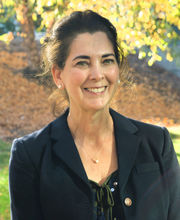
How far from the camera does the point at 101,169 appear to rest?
269 cm

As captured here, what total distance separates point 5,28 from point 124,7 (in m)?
12.5

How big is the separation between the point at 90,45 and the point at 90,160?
78 cm

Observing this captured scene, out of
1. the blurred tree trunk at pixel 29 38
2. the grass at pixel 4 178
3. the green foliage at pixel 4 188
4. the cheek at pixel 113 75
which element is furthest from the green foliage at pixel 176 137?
the cheek at pixel 113 75

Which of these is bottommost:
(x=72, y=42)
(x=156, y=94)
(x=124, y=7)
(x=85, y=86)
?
(x=156, y=94)

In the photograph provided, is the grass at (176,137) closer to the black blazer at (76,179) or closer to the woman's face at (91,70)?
the black blazer at (76,179)

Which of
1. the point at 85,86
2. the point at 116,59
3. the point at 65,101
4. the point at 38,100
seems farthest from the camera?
the point at 38,100

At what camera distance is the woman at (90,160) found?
253 centimetres

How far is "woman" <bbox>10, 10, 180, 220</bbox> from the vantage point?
8.31ft

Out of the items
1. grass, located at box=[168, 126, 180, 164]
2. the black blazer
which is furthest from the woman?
grass, located at box=[168, 126, 180, 164]

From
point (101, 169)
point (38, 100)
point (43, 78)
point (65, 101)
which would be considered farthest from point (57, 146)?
point (38, 100)

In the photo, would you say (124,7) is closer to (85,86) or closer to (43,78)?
(43,78)

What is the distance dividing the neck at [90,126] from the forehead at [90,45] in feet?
1.37

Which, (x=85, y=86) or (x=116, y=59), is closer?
(x=85, y=86)

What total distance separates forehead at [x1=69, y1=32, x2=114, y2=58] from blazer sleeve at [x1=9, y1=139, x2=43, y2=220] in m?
0.72
